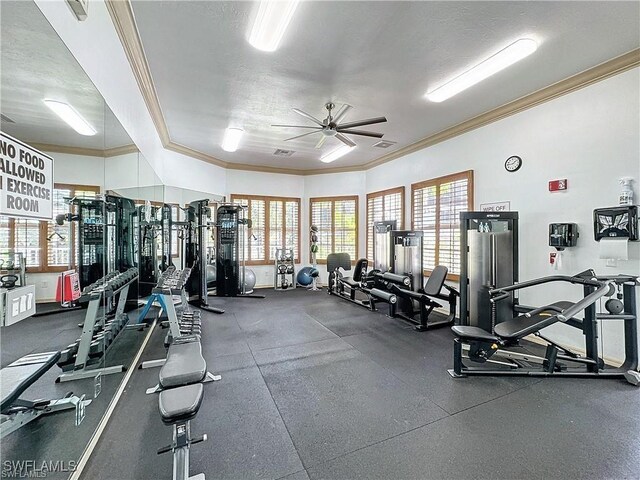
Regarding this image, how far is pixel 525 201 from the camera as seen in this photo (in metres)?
3.95

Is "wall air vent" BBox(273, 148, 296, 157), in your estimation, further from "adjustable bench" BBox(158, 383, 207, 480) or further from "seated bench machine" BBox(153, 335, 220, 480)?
"adjustable bench" BBox(158, 383, 207, 480)

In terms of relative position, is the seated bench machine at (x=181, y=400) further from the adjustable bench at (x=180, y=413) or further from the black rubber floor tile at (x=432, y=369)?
the black rubber floor tile at (x=432, y=369)

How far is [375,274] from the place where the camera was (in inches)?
223

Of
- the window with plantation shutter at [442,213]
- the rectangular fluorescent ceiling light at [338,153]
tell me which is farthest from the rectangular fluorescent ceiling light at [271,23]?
the window with plantation shutter at [442,213]

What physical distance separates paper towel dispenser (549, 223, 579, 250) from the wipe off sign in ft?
Result: 15.8

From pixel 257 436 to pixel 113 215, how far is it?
240cm

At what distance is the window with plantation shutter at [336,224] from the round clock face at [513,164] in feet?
12.8

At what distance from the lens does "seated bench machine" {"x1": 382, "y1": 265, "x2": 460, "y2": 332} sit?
440 cm

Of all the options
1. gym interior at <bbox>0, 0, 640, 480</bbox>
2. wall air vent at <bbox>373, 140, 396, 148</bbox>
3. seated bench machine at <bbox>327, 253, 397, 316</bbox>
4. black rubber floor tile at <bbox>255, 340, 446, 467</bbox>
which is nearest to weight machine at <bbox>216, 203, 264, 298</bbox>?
gym interior at <bbox>0, 0, 640, 480</bbox>

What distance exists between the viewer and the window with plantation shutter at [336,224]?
7.69 meters

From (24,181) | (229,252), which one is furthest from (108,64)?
(229,252)

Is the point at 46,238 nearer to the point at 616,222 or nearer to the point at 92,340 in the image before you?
the point at 92,340

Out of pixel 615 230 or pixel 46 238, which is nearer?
pixel 46 238

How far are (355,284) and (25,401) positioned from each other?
197 inches
